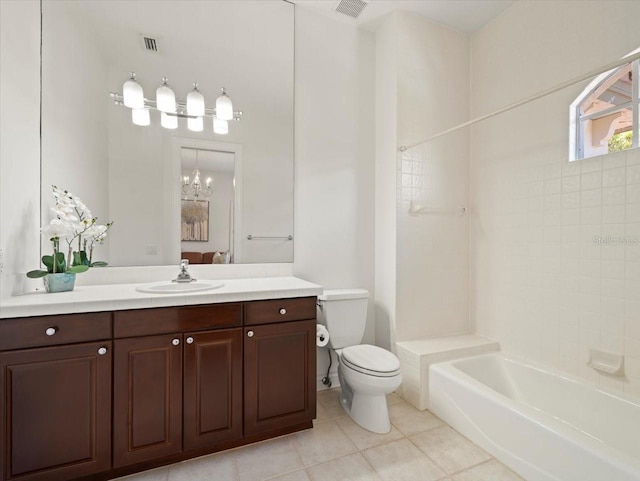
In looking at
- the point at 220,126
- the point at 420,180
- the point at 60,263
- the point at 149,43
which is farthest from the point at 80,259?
the point at 420,180

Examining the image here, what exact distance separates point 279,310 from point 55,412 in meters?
1.05

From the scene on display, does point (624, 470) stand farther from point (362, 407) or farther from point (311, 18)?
point (311, 18)

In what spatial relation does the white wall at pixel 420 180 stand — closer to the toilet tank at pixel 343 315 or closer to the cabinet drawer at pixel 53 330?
the toilet tank at pixel 343 315

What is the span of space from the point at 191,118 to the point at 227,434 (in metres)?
1.91

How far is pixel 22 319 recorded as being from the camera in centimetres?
127

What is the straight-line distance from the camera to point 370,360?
75.3 inches

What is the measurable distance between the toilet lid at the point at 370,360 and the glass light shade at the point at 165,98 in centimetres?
197

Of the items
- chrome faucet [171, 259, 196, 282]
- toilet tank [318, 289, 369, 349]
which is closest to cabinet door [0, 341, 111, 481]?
chrome faucet [171, 259, 196, 282]

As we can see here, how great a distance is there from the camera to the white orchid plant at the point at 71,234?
1545 mm

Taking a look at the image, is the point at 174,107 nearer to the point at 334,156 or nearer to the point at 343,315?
the point at 334,156

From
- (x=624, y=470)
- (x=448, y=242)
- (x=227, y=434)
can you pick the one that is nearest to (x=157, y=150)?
(x=227, y=434)

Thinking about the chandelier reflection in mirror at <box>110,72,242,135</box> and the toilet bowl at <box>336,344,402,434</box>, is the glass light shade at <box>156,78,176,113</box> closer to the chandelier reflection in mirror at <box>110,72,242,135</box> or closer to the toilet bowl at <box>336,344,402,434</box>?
the chandelier reflection in mirror at <box>110,72,242,135</box>

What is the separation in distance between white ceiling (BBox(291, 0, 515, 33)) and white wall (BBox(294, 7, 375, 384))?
2.8 inches

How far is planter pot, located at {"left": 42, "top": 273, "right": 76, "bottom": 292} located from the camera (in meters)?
1.54
